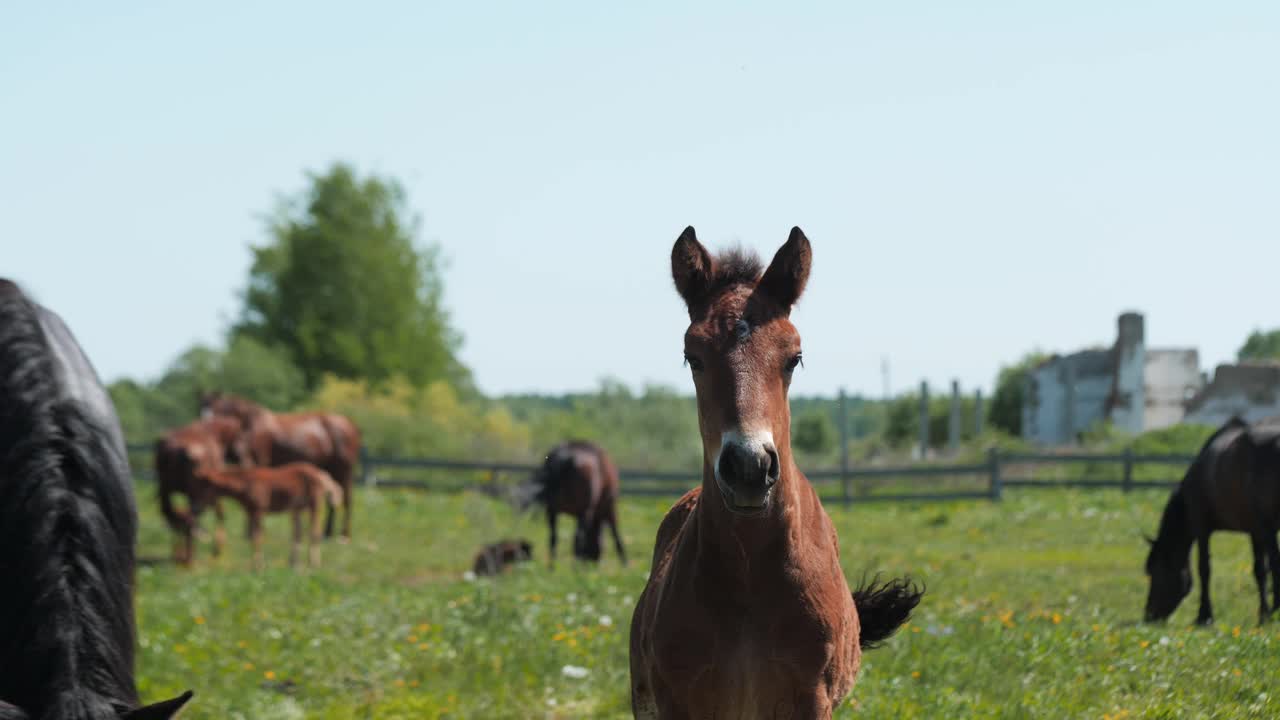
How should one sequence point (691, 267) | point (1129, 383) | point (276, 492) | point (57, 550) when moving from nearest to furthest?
point (691, 267) < point (57, 550) < point (276, 492) < point (1129, 383)

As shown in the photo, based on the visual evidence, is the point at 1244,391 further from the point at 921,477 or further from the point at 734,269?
the point at 734,269

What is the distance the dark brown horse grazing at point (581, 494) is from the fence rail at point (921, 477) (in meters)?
7.19

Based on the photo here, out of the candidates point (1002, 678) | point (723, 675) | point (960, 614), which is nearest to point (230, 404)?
point (960, 614)

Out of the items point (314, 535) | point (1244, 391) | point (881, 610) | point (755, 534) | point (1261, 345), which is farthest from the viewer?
point (1261, 345)

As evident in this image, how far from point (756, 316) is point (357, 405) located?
32.3m

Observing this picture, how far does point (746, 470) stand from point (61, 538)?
8.56ft

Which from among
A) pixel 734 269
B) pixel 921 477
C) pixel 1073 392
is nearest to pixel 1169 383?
pixel 1073 392

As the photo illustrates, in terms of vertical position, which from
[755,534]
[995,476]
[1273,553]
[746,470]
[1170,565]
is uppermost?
[746,470]

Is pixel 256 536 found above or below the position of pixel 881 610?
below

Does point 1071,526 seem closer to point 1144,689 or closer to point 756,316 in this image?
point 1144,689

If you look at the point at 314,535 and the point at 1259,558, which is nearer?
the point at 1259,558

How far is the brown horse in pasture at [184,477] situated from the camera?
16797 millimetres

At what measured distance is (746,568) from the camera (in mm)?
3572

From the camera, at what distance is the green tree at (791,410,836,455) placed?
71.1 metres
